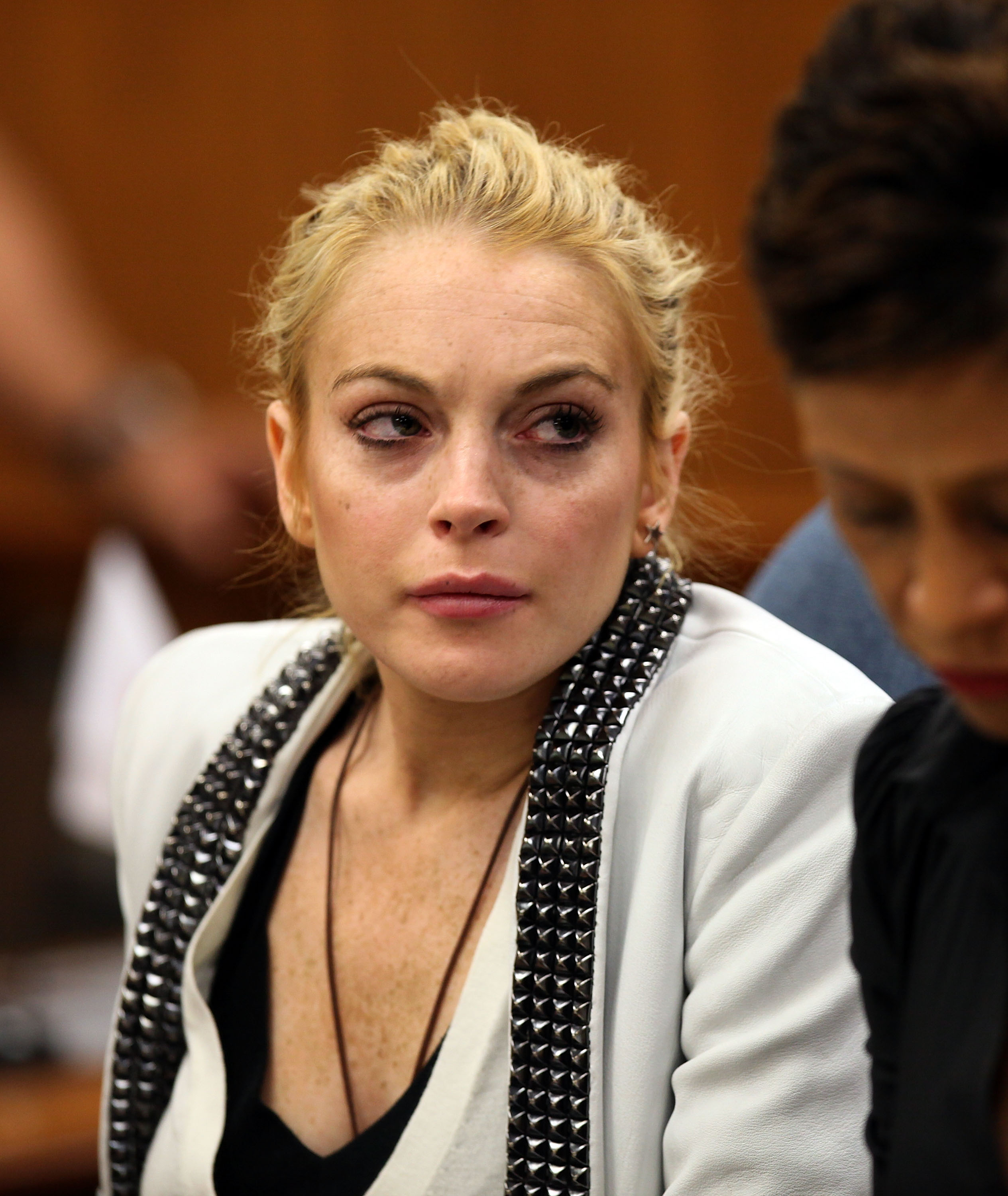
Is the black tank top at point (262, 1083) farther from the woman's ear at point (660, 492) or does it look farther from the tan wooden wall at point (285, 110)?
the tan wooden wall at point (285, 110)

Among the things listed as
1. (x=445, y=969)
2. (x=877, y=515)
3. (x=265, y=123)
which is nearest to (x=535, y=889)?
(x=445, y=969)

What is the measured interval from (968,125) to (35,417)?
1.31 meters

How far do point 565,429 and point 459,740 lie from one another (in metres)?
0.35

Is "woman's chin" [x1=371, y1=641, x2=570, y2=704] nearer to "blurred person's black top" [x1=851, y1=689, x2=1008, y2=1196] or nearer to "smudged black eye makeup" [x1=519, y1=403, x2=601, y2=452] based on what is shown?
"smudged black eye makeup" [x1=519, y1=403, x2=601, y2=452]

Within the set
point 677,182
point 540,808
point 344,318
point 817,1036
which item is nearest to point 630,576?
point 540,808

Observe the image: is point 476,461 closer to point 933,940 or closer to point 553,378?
point 553,378

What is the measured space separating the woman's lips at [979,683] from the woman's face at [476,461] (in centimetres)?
53

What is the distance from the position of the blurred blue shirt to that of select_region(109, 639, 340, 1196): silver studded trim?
68 cm

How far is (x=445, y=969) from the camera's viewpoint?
1.42 m

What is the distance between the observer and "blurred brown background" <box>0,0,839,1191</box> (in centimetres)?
344

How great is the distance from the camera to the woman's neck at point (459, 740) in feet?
4.80

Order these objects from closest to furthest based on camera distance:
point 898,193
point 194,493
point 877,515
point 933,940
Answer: point 898,193 → point 877,515 → point 933,940 → point 194,493

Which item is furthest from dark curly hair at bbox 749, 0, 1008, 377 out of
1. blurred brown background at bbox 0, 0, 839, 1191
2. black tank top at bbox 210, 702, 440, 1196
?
blurred brown background at bbox 0, 0, 839, 1191

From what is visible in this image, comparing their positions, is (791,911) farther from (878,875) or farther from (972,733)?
(972,733)
